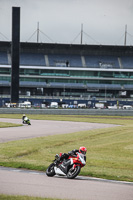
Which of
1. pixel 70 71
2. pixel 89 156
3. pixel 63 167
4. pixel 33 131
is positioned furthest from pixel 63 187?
pixel 70 71

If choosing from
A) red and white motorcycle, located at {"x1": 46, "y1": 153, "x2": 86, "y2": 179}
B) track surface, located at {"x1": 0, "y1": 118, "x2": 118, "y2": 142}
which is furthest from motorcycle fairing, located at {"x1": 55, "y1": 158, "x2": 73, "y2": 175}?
track surface, located at {"x1": 0, "y1": 118, "x2": 118, "y2": 142}

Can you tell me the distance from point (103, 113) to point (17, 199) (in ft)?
201

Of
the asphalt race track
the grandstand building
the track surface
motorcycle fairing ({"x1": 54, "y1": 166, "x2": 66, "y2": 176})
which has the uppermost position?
the grandstand building

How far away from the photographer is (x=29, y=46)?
115 m

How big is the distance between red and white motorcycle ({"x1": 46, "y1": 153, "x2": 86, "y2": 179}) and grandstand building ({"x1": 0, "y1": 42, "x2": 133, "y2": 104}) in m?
93.2

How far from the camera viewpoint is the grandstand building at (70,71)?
360 ft

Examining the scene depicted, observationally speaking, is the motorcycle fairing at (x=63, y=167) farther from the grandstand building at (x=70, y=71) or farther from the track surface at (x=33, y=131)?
the grandstand building at (x=70, y=71)

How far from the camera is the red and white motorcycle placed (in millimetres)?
11977

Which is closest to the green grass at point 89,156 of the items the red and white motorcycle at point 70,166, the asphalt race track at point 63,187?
the asphalt race track at point 63,187

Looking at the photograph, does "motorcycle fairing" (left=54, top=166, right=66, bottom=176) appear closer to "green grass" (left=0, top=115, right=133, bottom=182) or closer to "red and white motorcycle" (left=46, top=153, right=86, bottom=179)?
"red and white motorcycle" (left=46, top=153, right=86, bottom=179)

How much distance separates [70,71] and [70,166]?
329 ft

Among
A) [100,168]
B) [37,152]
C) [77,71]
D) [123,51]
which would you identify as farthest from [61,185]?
[123,51]

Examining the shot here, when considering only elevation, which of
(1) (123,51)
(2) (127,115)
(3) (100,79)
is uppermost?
(1) (123,51)

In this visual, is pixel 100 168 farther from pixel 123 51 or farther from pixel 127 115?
pixel 123 51
